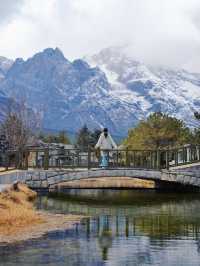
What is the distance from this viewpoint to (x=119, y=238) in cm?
2180

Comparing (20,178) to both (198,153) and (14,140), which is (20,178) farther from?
(14,140)

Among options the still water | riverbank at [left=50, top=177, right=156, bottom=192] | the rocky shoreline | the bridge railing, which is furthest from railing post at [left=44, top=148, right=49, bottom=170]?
the rocky shoreline

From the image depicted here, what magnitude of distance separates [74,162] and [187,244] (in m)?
24.3

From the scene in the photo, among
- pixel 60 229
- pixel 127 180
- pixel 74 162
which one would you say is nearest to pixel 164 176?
pixel 74 162

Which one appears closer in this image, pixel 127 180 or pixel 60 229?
pixel 60 229

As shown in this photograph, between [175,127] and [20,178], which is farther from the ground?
[175,127]

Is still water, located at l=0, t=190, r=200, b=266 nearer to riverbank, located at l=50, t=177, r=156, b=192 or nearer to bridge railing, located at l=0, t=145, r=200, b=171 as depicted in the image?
bridge railing, located at l=0, t=145, r=200, b=171

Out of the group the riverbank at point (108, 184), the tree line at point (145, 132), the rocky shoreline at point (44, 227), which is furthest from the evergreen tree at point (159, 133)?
the rocky shoreline at point (44, 227)

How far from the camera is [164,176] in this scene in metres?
43.1

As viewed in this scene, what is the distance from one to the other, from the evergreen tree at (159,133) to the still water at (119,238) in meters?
31.1

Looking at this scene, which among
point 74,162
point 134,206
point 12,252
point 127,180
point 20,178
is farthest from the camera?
point 127,180

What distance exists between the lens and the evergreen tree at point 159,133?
223 feet

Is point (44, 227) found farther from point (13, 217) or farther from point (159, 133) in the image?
point (159, 133)

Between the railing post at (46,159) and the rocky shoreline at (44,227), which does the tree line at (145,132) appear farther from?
the rocky shoreline at (44,227)
